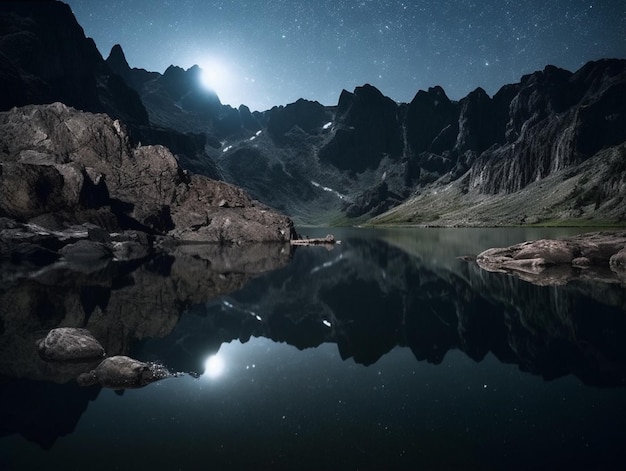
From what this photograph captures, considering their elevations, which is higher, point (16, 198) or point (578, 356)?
point (16, 198)

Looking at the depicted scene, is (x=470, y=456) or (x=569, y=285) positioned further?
(x=569, y=285)

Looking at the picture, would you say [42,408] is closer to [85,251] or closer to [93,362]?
[93,362]

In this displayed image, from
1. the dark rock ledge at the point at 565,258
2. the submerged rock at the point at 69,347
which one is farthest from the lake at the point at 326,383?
the dark rock ledge at the point at 565,258

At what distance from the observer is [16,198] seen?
249 feet

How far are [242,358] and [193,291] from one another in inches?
799

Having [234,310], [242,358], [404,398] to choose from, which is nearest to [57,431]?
[242,358]

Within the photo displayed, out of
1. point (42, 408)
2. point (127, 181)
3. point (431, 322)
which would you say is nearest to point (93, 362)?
point (42, 408)

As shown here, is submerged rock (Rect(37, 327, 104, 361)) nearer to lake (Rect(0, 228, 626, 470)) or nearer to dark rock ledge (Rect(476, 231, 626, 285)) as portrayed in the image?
lake (Rect(0, 228, 626, 470))

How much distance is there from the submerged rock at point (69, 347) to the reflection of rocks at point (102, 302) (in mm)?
524

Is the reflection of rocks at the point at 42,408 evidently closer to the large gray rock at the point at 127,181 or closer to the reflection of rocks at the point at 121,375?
the reflection of rocks at the point at 121,375

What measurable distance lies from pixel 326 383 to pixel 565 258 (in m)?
51.8

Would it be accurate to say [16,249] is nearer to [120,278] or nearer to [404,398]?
[120,278]

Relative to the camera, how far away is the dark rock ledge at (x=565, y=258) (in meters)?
50.2

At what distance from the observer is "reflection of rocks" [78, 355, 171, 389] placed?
17.2 meters
